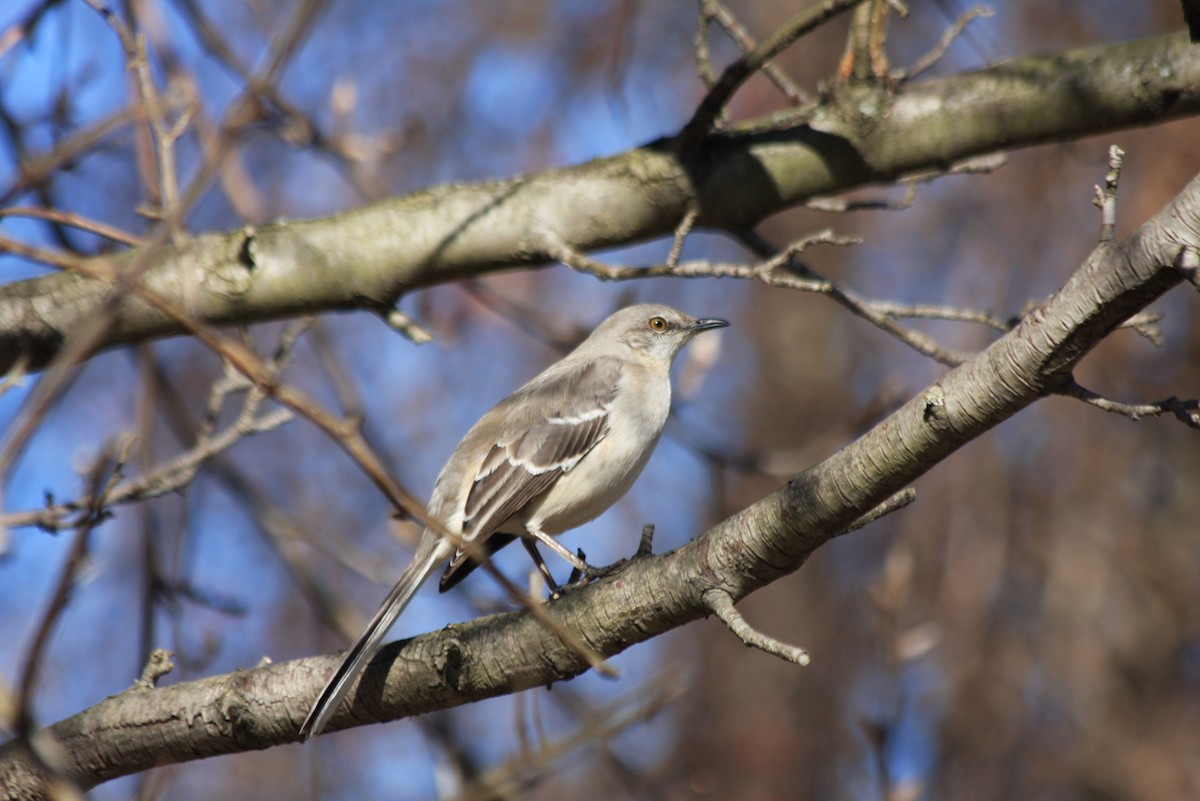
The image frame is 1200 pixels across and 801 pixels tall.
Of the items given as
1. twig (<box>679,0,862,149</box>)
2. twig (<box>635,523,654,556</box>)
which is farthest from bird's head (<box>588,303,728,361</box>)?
twig (<box>635,523,654,556</box>)

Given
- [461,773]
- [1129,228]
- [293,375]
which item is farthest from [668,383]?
[293,375]

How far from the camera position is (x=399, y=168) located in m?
10.8

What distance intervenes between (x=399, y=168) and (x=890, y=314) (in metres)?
7.35

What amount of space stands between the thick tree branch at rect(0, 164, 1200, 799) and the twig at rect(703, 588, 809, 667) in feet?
0.23

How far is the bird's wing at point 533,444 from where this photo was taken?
502 cm

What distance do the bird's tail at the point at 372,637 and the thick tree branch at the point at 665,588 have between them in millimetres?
72

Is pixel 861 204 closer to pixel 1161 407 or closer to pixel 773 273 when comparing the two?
pixel 773 273

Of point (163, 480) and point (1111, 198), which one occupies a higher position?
point (163, 480)

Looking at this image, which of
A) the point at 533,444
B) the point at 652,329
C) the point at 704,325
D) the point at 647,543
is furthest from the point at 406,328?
the point at 704,325

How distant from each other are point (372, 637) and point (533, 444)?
1658 mm

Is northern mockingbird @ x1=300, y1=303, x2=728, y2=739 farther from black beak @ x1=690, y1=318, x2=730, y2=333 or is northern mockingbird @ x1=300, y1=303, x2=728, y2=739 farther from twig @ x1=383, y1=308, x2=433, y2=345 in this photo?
twig @ x1=383, y1=308, x2=433, y2=345

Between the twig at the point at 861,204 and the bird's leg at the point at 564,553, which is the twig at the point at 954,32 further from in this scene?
the bird's leg at the point at 564,553

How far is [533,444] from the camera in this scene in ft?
17.4

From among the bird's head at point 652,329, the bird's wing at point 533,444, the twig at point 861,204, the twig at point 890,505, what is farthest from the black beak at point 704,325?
the twig at point 890,505
